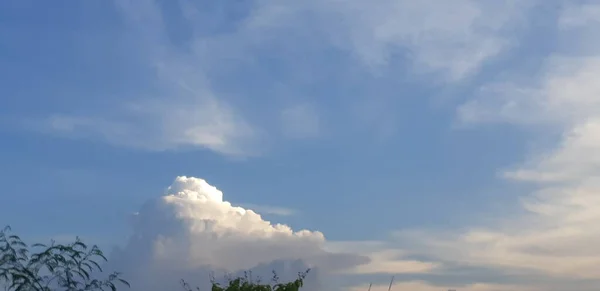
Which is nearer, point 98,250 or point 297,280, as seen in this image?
point 98,250

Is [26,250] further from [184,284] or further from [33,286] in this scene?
[184,284]

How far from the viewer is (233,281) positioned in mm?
41938

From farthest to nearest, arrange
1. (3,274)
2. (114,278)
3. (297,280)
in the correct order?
(297,280) < (114,278) < (3,274)

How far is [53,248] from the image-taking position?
36.9 meters

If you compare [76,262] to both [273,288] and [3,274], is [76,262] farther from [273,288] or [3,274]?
[273,288]

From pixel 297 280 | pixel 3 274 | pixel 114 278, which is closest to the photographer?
pixel 3 274

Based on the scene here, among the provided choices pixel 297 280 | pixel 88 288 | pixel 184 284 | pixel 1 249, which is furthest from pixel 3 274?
pixel 297 280

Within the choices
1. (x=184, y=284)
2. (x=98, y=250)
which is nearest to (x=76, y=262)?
(x=98, y=250)

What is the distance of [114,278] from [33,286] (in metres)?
3.47

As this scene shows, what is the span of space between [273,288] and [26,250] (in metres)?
11.3

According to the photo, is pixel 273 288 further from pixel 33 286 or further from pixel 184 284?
pixel 33 286

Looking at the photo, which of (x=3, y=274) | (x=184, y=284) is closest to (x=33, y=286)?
(x=3, y=274)

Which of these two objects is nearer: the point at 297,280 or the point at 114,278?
the point at 114,278

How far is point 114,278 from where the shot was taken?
125ft
